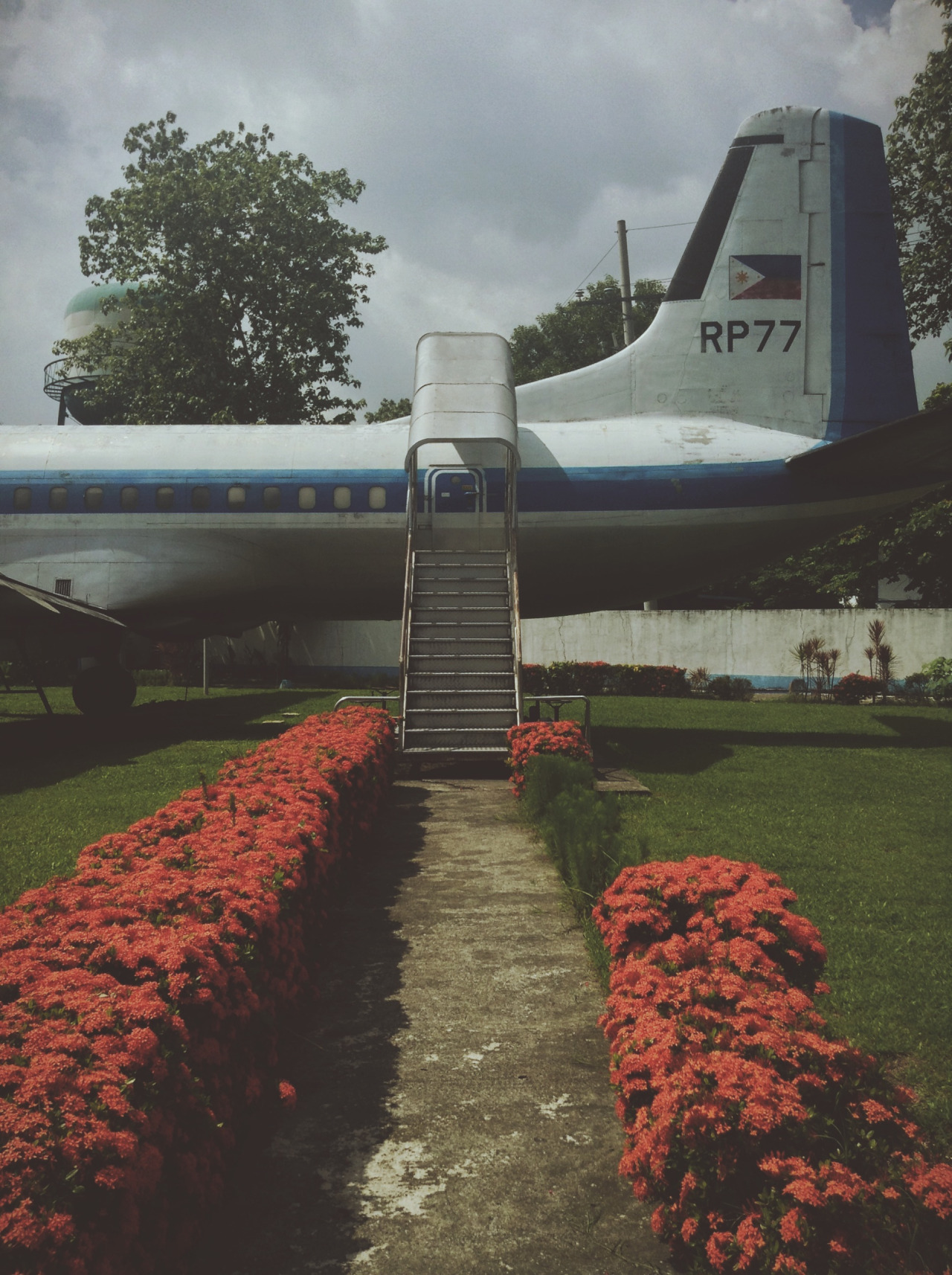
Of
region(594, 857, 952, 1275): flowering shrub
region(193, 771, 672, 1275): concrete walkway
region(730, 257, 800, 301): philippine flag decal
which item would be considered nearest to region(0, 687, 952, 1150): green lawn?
region(594, 857, 952, 1275): flowering shrub

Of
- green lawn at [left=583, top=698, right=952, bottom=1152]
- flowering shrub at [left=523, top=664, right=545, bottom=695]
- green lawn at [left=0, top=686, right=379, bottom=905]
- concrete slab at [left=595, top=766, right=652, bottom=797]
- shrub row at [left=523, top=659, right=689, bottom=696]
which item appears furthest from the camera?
shrub row at [left=523, top=659, right=689, bottom=696]

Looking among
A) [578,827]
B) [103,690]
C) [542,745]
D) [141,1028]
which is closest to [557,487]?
[542,745]

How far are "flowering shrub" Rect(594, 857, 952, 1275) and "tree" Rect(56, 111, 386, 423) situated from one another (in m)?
34.7

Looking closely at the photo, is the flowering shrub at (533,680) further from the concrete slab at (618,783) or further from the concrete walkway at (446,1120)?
the concrete walkway at (446,1120)

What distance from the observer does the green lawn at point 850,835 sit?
479cm

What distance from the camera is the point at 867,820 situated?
9633 mm

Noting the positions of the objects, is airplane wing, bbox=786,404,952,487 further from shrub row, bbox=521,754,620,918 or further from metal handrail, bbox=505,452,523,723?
shrub row, bbox=521,754,620,918

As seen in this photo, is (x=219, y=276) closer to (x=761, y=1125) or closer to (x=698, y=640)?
(x=698, y=640)

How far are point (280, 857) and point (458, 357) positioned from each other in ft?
41.2

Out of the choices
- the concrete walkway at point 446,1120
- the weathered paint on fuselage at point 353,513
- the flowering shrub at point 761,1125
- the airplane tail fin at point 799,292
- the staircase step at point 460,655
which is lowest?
the concrete walkway at point 446,1120

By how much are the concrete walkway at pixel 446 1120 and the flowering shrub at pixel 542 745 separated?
3556 mm

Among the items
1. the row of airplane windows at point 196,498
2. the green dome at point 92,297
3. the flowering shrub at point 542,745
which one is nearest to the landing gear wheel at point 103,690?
the row of airplane windows at point 196,498

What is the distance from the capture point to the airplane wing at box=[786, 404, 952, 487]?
43.3ft

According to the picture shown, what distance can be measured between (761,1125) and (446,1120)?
5.29 feet
